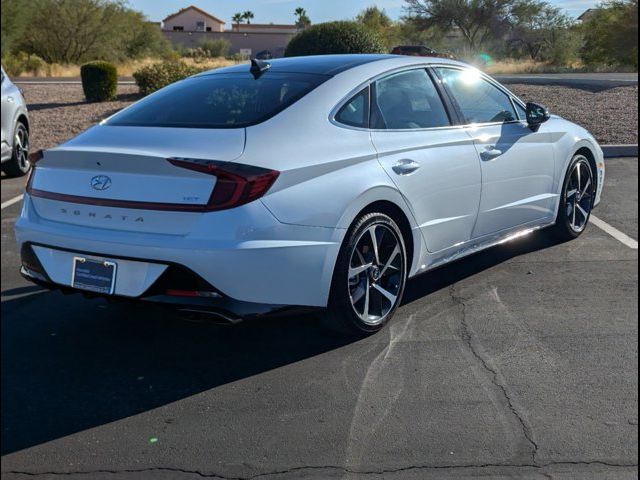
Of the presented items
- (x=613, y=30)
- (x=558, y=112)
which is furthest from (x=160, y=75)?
(x=613, y=30)

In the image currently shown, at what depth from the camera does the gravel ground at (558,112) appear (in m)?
13.0

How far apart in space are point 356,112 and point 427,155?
55 cm

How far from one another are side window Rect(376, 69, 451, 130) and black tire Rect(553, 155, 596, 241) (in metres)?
1.67

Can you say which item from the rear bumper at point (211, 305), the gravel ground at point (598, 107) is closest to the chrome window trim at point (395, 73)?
the rear bumper at point (211, 305)

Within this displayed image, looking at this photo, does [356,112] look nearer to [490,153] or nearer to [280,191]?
[280,191]

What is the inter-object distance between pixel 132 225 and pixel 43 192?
0.70 meters

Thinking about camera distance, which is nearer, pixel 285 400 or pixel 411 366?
pixel 285 400

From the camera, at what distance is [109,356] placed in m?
4.35

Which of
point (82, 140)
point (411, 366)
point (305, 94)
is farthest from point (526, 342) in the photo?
point (82, 140)

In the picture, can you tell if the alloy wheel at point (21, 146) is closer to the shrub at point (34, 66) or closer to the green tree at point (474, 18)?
the green tree at point (474, 18)

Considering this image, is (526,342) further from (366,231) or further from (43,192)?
(43,192)

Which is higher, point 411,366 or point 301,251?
point 301,251

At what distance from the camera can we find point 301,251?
4074 mm

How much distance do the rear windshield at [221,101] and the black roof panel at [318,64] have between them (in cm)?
10
